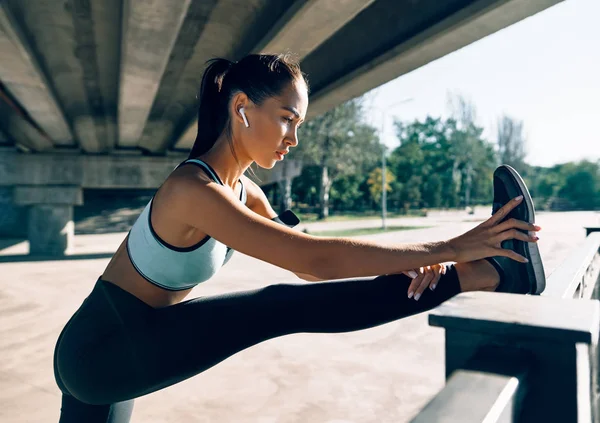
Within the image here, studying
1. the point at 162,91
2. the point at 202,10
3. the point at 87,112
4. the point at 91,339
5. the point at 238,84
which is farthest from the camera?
the point at 87,112

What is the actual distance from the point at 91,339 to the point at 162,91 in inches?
333

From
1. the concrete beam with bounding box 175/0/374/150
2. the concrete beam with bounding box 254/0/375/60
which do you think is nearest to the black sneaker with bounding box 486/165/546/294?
the concrete beam with bounding box 175/0/374/150

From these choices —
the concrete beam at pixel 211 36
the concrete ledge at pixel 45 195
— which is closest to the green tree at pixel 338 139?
the concrete ledge at pixel 45 195

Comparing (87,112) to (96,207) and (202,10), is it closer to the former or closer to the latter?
(202,10)

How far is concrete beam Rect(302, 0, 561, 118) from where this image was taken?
4.73 m

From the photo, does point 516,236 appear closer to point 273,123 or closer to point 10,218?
point 273,123

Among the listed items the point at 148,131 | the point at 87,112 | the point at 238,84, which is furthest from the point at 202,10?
the point at 148,131

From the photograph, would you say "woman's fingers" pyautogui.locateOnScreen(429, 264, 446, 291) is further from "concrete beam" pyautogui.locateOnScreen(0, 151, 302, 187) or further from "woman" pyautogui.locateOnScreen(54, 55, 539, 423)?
"concrete beam" pyautogui.locateOnScreen(0, 151, 302, 187)

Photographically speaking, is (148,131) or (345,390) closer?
(345,390)

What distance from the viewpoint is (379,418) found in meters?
3.21

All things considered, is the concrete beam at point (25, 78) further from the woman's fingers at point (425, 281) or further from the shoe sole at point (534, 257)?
the shoe sole at point (534, 257)

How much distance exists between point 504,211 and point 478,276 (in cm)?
23

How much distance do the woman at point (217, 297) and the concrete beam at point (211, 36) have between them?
4308 mm

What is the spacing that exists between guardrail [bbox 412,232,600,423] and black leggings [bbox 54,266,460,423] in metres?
0.45
